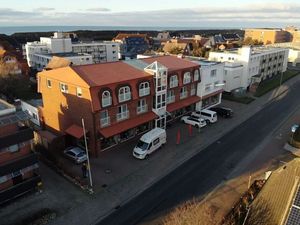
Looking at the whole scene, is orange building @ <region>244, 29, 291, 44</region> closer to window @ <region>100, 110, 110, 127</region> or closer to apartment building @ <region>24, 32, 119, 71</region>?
apartment building @ <region>24, 32, 119, 71</region>

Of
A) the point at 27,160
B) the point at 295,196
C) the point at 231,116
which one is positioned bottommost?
the point at 231,116

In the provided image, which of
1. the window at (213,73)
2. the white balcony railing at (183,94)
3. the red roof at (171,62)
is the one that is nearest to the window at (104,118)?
the red roof at (171,62)

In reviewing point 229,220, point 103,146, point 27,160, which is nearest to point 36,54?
point 103,146

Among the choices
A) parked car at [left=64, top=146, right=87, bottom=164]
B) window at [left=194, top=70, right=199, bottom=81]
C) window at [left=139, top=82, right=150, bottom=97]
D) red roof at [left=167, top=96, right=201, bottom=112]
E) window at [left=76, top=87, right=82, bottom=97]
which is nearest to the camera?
parked car at [left=64, top=146, right=87, bottom=164]

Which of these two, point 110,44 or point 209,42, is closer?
point 110,44

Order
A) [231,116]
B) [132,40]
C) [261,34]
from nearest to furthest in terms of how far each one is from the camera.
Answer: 1. [231,116]
2. [132,40]
3. [261,34]

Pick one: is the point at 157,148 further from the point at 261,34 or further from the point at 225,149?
the point at 261,34

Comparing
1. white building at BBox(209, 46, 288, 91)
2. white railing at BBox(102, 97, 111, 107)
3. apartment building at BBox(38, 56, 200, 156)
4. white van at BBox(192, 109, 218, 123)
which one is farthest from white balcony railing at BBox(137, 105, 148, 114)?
white building at BBox(209, 46, 288, 91)
